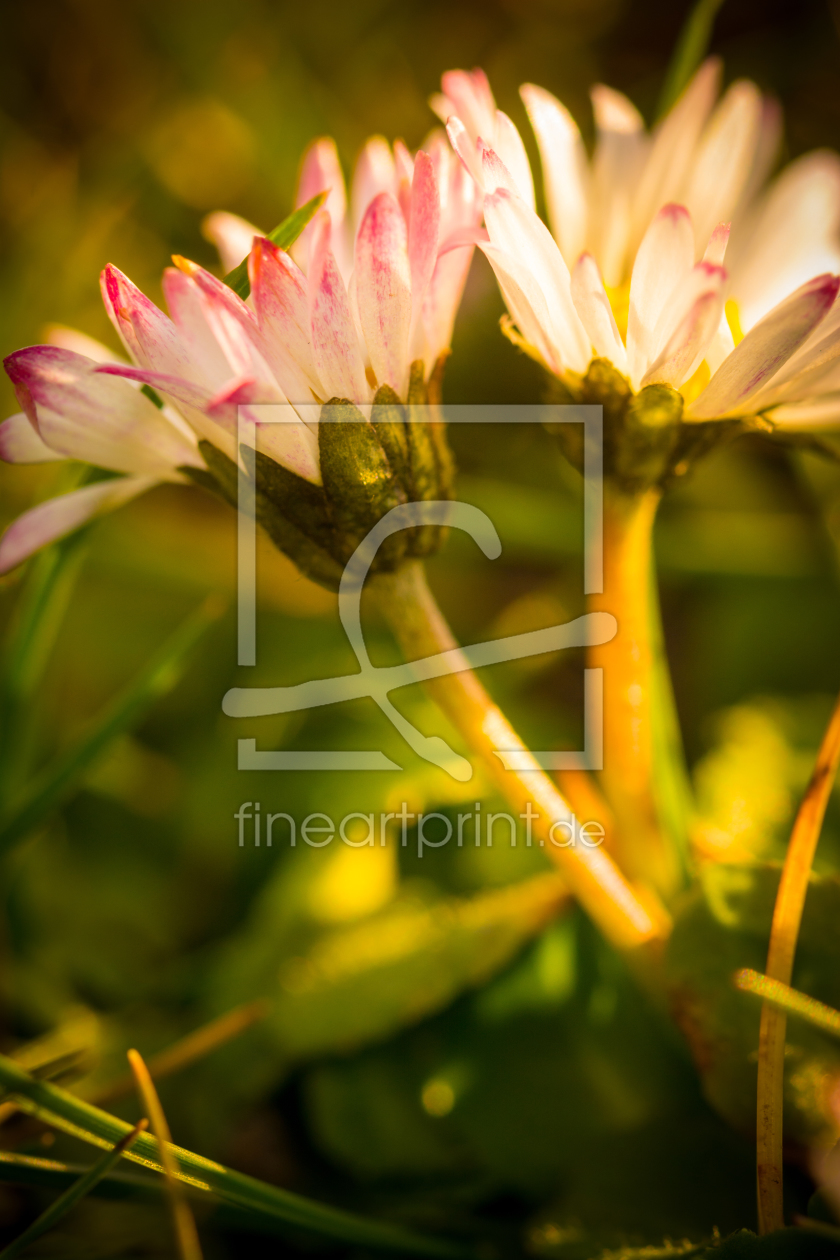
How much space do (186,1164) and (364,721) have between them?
431mm

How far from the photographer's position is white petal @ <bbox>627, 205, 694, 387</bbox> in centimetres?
42

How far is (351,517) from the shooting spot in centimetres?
45

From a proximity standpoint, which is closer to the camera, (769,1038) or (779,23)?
(769,1038)

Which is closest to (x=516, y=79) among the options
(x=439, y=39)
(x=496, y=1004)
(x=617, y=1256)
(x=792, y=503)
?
(x=439, y=39)

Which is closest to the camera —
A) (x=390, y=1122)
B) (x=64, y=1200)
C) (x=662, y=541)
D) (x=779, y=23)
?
(x=64, y=1200)

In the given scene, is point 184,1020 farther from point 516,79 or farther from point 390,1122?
point 516,79

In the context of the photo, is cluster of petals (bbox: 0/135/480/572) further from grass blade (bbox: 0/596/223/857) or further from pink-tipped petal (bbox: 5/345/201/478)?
grass blade (bbox: 0/596/223/857)

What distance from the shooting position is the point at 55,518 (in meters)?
0.51

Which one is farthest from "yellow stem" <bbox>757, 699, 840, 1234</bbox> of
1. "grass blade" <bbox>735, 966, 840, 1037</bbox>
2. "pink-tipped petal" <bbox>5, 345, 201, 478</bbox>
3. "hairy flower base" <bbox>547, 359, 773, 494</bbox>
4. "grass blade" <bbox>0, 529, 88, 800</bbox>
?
"grass blade" <bbox>0, 529, 88, 800</bbox>

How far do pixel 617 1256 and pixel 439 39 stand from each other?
1.41m

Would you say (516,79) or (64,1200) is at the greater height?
(516,79)

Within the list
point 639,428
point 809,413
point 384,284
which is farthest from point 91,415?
point 809,413

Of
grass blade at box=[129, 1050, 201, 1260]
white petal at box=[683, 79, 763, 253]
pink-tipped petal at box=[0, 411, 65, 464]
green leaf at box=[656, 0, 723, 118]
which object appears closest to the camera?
grass blade at box=[129, 1050, 201, 1260]

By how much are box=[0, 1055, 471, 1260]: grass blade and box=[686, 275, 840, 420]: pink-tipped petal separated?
0.44 metres
